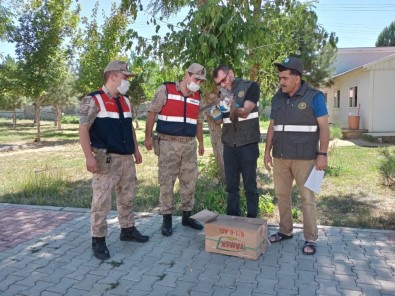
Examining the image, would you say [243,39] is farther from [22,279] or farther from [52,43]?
[52,43]

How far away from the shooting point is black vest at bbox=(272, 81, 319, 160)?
398 cm

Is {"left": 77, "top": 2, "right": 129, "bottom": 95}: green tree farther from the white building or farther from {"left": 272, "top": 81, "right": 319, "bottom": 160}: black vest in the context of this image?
{"left": 272, "top": 81, "right": 319, "bottom": 160}: black vest

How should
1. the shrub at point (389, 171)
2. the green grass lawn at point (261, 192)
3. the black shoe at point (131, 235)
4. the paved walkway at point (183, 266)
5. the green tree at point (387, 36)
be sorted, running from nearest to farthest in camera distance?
1. the paved walkway at point (183, 266)
2. the black shoe at point (131, 235)
3. the shrub at point (389, 171)
4. the green grass lawn at point (261, 192)
5. the green tree at point (387, 36)

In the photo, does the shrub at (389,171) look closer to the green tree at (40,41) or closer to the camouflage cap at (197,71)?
the camouflage cap at (197,71)

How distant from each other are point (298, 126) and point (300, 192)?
690 mm

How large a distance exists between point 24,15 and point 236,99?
1497 centimetres

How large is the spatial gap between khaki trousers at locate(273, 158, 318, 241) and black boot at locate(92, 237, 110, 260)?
6.32 ft

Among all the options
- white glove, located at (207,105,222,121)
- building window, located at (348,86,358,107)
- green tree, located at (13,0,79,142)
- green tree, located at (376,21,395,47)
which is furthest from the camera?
green tree, located at (376,21,395,47)

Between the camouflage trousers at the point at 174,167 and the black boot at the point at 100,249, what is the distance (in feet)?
2.78

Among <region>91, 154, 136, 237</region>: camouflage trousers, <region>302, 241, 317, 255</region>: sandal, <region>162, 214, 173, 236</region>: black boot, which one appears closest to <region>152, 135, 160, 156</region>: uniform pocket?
<region>91, 154, 136, 237</region>: camouflage trousers

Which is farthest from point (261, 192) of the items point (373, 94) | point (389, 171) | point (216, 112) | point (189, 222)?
point (373, 94)

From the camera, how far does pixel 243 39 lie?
17.0 ft

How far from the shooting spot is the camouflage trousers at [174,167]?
15.1 feet

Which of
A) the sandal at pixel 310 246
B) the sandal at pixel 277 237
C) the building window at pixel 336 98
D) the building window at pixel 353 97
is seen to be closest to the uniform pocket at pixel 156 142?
the sandal at pixel 277 237
